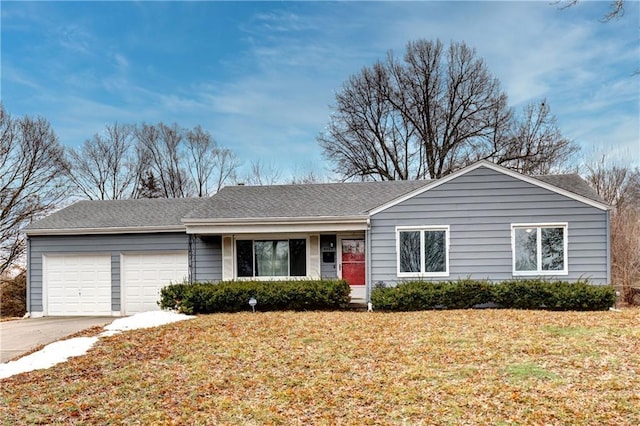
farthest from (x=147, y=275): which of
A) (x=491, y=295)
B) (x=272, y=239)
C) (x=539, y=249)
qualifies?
(x=539, y=249)

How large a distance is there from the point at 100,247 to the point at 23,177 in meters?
11.8

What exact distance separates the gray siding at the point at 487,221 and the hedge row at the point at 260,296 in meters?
1.35

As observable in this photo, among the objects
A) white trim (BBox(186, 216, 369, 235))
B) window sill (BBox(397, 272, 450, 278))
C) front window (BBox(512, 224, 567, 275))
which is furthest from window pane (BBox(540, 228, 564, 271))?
white trim (BBox(186, 216, 369, 235))

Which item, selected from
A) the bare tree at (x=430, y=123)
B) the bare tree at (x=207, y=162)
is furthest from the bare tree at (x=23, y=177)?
the bare tree at (x=430, y=123)

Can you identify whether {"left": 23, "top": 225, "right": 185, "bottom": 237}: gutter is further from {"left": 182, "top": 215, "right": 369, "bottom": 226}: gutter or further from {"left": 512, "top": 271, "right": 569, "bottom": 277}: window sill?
{"left": 512, "top": 271, "right": 569, "bottom": 277}: window sill

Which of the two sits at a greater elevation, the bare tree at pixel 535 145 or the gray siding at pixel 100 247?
the bare tree at pixel 535 145

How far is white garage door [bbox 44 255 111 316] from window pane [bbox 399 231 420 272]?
9316 mm

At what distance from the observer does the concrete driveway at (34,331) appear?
8858 millimetres

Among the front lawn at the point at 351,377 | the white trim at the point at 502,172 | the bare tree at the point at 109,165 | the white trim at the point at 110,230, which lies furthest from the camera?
the bare tree at the point at 109,165

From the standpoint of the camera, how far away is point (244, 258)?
1370cm

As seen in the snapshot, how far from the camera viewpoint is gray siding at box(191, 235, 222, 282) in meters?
13.7

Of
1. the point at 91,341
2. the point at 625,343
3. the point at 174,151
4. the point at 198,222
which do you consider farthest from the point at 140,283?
the point at 174,151

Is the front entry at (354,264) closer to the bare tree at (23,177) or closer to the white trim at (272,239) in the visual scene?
the white trim at (272,239)

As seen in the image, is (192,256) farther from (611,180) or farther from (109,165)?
(611,180)
